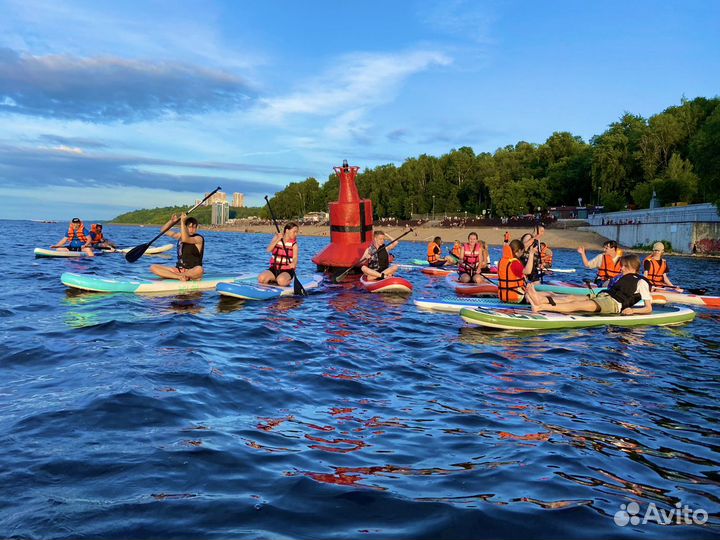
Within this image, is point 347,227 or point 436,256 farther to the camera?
point 436,256

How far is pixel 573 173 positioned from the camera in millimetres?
80562

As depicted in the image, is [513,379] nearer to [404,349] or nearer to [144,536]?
[404,349]

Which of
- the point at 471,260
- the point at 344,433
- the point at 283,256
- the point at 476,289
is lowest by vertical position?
the point at 344,433

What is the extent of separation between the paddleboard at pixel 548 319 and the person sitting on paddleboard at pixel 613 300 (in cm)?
15

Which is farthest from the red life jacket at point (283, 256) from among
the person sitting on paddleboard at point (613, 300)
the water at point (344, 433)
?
the person sitting on paddleboard at point (613, 300)

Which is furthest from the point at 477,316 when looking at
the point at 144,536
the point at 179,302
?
the point at 144,536

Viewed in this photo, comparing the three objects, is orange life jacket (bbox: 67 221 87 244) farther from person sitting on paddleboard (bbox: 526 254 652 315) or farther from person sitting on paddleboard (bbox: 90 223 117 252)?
person sitting on paddleboard (bbox: 526 254 652 315)

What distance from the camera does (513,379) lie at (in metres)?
7.32

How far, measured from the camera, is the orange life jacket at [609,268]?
14.9 m

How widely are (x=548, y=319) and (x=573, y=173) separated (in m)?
76.1

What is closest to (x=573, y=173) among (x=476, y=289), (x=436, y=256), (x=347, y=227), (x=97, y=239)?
(x=436, y=256)

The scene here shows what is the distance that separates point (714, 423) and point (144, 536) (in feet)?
17.8

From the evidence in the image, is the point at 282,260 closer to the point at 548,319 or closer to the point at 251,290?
the point at 251,290

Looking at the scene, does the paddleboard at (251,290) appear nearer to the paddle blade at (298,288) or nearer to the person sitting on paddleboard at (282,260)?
the paddle blade at (298,288)
